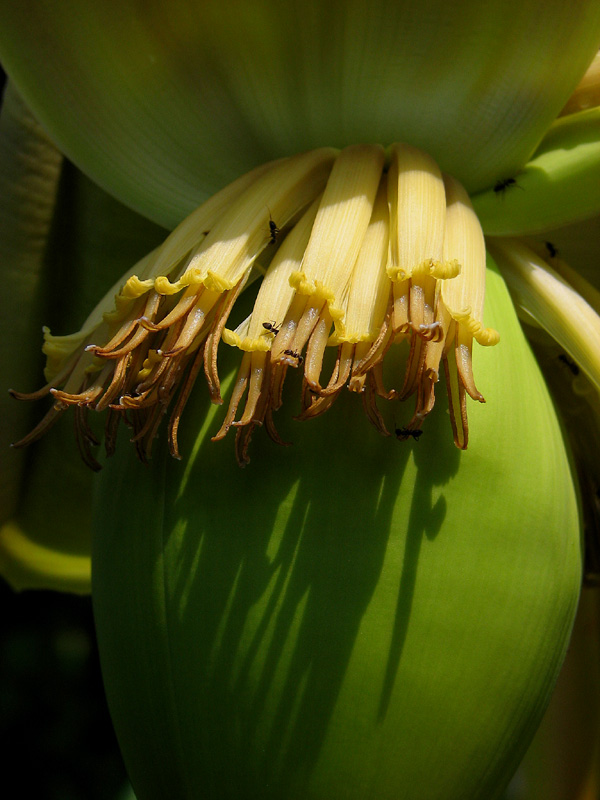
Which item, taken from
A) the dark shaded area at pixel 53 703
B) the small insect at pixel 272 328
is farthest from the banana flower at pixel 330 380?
the dark shaded area at pixel 53 703

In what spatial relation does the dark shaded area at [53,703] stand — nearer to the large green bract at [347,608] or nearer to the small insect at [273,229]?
the large green bract at [347,608]

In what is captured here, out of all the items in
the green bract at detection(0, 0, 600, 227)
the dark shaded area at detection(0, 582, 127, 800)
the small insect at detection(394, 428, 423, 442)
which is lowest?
the dark shaded area at detection(0, 582, 127, 800)

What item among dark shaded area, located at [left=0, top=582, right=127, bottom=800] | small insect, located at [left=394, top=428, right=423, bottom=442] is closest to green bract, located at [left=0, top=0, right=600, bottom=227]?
small insect, located at [left=394, top=428, right=423, bottom=442]

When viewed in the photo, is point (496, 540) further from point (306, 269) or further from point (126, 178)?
point (126, 178)

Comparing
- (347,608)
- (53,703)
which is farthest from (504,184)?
(53,703)

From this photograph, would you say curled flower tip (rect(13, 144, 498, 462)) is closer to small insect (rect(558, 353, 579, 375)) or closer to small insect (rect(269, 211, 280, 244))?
small insect (rect(269, 211, 280, 244))

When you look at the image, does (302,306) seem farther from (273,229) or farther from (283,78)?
(283,78)

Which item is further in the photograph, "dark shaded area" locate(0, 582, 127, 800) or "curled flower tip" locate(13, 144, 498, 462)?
"dark shaded area" locate(0, 582, 127, 800)
